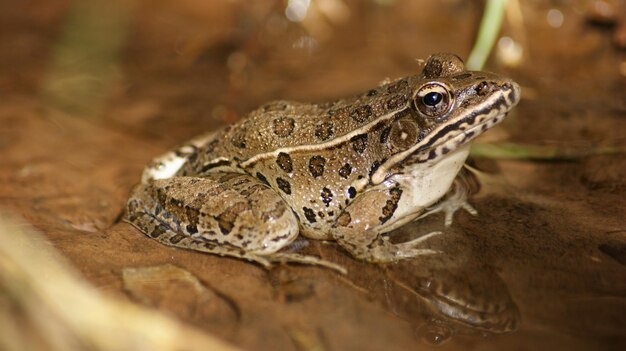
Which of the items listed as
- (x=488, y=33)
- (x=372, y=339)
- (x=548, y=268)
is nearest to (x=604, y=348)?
(x=548, y=268)

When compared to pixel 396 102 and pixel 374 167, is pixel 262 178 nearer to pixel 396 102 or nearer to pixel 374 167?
pixel 374 167

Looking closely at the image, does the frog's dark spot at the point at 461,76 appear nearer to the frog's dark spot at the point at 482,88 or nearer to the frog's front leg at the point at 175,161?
the frog's dark spot at the point at 482,88

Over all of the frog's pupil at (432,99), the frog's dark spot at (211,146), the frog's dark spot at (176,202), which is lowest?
the frog's dark spot at (176,202)

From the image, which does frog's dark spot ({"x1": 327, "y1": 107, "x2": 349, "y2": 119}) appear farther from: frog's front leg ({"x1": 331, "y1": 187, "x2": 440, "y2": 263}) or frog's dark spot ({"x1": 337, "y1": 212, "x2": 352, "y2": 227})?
frog's dark spot ({"x1": 337, "y1": 212, "x2": 352, "y2": 227})

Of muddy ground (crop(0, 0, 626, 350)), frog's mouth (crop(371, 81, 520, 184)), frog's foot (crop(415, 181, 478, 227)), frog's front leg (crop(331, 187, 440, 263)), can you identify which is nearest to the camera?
muddy ground (crop(0, 0, 626, 350))

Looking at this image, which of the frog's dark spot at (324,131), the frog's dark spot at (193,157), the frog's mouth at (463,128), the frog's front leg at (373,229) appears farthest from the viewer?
the frog's dark spot at (193,157)

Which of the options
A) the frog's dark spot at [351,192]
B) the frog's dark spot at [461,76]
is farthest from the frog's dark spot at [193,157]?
the frog's dark spot at [461,76]

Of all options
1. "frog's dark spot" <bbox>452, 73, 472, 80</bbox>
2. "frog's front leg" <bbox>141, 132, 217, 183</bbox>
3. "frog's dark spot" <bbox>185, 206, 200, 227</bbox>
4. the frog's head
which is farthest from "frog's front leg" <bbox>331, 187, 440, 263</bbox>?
"frog's front leg" <bbox>141, 132, 217, 183</bbox>
